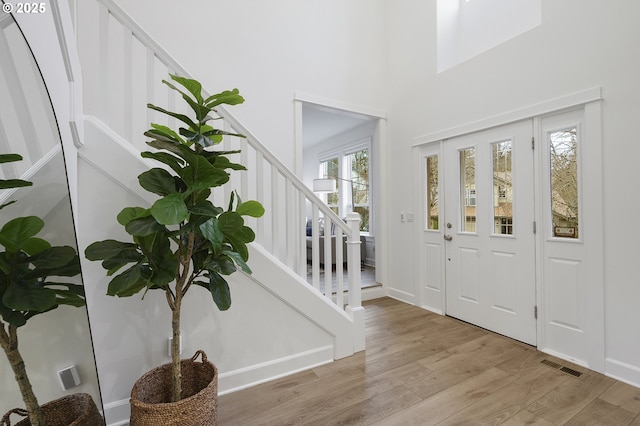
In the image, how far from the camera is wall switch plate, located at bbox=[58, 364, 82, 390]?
1.06 m

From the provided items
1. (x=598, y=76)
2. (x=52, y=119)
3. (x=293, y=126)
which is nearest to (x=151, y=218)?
(x=52, y=119)

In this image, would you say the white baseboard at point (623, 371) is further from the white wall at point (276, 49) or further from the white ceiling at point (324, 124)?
the white ceiling at point (324, 124)

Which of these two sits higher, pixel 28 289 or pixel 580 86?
pixel 580 86

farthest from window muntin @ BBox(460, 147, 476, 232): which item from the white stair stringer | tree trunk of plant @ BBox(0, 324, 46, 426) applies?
tree trunk of plant @ BBox(0, 324, 46, 426)

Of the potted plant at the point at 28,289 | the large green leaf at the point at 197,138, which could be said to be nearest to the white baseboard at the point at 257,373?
the potted plant at the point at 28,289

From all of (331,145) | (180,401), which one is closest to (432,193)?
(180,401)

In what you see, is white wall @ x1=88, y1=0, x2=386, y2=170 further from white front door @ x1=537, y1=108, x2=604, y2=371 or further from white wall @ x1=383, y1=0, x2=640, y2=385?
white front door @ x1=537, y1=108, x2=604, y2=371

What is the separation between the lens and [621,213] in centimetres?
213

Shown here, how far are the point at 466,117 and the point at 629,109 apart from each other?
127 cm

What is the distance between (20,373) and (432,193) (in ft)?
12.0

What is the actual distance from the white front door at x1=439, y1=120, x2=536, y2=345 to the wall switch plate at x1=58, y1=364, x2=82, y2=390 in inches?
128

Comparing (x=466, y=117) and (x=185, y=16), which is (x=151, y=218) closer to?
(x=185, y=16)

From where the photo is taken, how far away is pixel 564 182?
97.6 inches

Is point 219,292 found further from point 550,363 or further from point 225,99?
point 550,363
